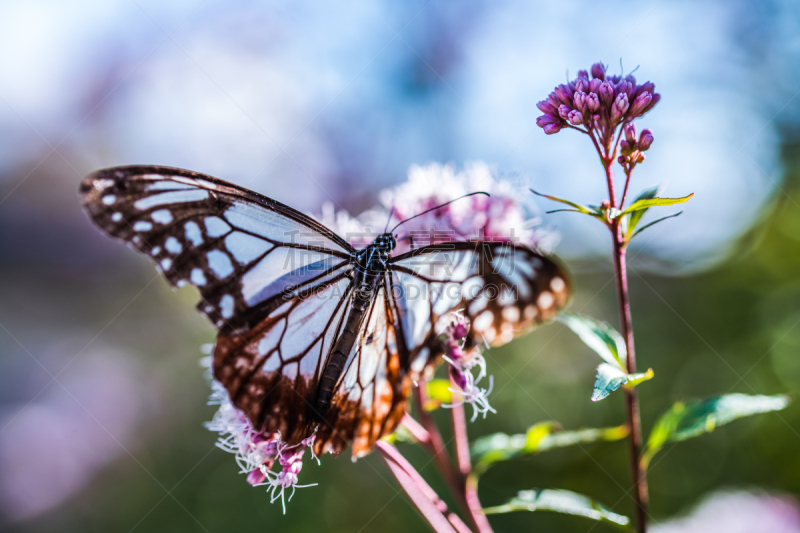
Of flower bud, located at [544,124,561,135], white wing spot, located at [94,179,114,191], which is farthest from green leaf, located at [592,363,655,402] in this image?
white wing spot, located at [94,179,114,191]

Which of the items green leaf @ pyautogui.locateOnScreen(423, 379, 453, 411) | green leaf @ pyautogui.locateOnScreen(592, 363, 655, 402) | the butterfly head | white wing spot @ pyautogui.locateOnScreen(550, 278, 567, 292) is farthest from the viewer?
green leaf @ pyautogui.locateOnScreen(423, 379, 453, 411)

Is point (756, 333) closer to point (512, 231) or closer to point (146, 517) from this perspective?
point (512, 231)

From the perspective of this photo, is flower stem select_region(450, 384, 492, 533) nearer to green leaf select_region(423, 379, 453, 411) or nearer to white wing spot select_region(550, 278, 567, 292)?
green leaf select_region(423, 379, 453, 411)

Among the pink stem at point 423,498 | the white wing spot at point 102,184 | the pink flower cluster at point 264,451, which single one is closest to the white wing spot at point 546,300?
the pink stem at point 423,498

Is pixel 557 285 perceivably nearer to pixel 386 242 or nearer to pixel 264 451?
pixel 386 242

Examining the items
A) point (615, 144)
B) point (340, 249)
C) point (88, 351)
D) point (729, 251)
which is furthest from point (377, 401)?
point (88, 351)

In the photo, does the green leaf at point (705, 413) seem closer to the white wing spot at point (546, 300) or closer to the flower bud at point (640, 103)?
the white wing spot at point (546, 300)

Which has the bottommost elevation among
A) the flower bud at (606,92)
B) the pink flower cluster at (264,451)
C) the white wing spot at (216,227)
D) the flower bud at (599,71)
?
the pink flower cluster at (264,451)
